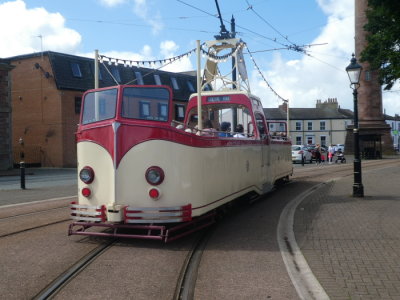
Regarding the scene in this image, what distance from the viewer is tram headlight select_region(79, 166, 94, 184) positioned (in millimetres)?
6758

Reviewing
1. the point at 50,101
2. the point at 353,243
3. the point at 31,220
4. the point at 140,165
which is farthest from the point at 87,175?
the point at 50,101

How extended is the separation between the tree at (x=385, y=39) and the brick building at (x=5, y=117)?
24.0 metres

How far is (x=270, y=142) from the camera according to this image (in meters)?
11.6

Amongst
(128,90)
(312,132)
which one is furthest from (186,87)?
(128,90)

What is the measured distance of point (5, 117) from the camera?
103ft

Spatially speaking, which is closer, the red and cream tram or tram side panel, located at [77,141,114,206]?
the red and cream tram

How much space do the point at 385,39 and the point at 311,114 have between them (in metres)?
58.7

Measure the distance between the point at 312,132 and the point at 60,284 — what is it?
75.3m

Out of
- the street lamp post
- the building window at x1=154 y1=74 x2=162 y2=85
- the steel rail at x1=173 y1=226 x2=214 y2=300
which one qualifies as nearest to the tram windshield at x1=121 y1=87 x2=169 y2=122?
the steel rail at x1=173 y1=226 x2=214 y2=300

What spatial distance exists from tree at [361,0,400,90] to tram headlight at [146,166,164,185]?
8.18 m

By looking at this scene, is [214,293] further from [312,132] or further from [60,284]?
[312,132]

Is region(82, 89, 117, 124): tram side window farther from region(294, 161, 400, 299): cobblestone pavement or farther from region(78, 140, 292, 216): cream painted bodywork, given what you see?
region(294, 161, 400, 299): cobblestone pavement

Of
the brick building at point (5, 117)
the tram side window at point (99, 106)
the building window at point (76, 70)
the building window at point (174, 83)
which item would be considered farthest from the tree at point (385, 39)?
the brick building at point (5, 117)

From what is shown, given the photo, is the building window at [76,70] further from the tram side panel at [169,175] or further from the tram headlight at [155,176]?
the tram headlight at [155,176]
